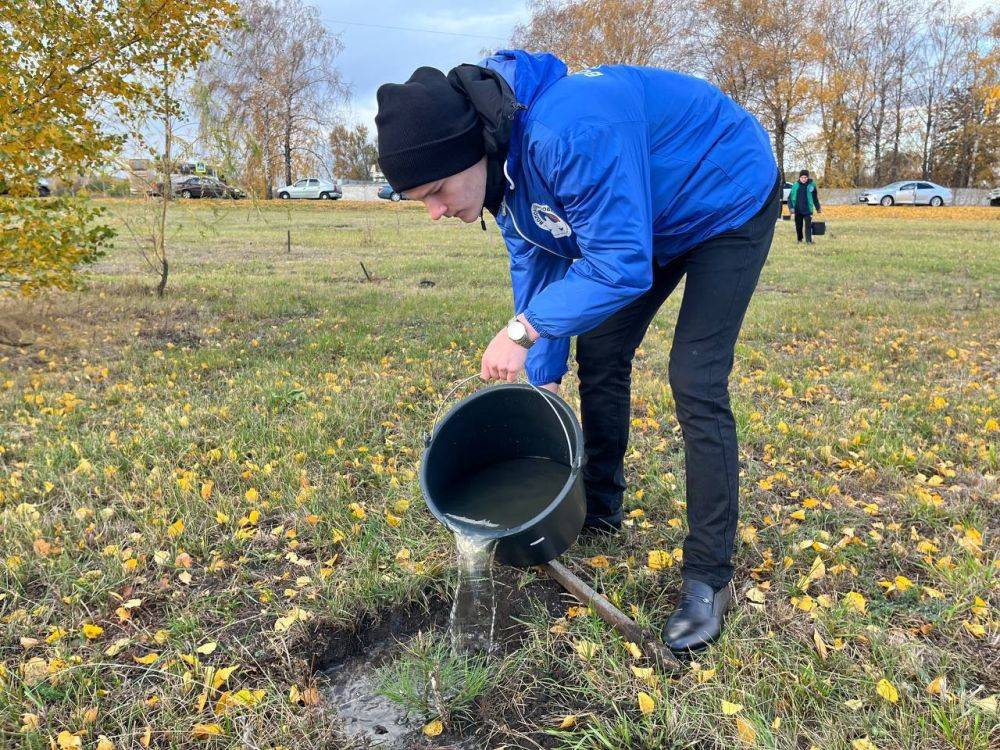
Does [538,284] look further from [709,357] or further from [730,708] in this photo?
[730,708]

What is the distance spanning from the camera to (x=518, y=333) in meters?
1.78

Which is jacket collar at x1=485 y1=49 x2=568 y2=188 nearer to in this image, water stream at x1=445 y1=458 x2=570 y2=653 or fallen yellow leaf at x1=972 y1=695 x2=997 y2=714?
water stream at x1=445 y1=458 x2=570 y2=653

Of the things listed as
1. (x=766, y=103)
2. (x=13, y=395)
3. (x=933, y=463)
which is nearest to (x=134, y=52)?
(x=13, y=395)

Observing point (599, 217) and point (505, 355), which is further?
point (505, 355)

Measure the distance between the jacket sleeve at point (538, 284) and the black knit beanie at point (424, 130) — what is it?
540mm

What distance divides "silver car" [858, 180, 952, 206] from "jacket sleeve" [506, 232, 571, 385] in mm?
34253

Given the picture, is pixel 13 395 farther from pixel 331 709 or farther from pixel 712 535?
pixel 712 535

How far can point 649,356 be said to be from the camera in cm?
527

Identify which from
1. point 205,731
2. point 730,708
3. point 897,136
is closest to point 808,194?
point 730,708

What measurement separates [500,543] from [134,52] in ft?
17.0

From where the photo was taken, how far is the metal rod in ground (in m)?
2.00

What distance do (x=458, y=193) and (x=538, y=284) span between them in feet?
1.85

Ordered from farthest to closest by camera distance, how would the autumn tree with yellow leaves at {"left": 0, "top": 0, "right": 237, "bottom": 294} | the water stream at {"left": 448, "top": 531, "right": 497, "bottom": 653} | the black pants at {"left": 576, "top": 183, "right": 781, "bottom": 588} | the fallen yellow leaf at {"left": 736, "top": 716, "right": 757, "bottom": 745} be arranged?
the autumn tree with yellow leaves at {"left": 0, "top": 0, "right": 237, "bottom": 294}
the water stream at {"left": 448, "top": 531, "right": 497, "bottom": 653}
the black pants at {"left": 576, "top": 183, "right": 781, "bottom": 588}
the fallen yellow leaf at {"left": 736, "top": 716, "right": 757, "bottom": 745}

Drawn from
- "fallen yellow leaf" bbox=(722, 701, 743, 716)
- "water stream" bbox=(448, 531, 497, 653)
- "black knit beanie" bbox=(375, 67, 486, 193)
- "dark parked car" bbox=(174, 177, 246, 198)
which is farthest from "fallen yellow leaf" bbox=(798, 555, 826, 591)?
"dark parked car" bbox=(174, 177, 246, 198)
